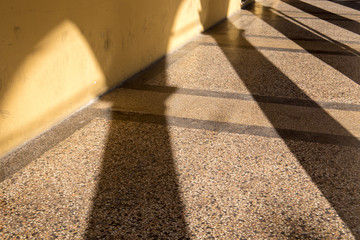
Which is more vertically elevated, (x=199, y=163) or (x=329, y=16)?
(x=199, y=163)

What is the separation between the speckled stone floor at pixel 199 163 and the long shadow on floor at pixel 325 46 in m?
0.25

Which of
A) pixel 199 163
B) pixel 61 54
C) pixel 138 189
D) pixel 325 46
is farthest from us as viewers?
pixel 325 46

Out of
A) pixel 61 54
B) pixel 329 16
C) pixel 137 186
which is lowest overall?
pixel 329 16

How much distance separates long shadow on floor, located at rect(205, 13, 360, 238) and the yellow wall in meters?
1.45

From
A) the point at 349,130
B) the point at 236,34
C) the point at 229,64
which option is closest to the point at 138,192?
the point at 349,130

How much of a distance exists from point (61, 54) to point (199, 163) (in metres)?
1.60

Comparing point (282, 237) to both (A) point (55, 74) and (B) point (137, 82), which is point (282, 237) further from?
→ (B) point (137, 82)

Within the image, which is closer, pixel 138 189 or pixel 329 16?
pixel 138 189

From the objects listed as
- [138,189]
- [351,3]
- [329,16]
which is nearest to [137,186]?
[138,189]

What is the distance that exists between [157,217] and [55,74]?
178 cm

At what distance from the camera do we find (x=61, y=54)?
363 cm

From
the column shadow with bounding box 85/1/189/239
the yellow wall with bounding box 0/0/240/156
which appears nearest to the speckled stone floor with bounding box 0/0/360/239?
the column shadow with bounding box 85/1/189/239

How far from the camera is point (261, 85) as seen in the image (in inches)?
190

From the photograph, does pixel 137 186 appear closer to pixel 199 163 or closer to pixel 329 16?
pixel 199 163
